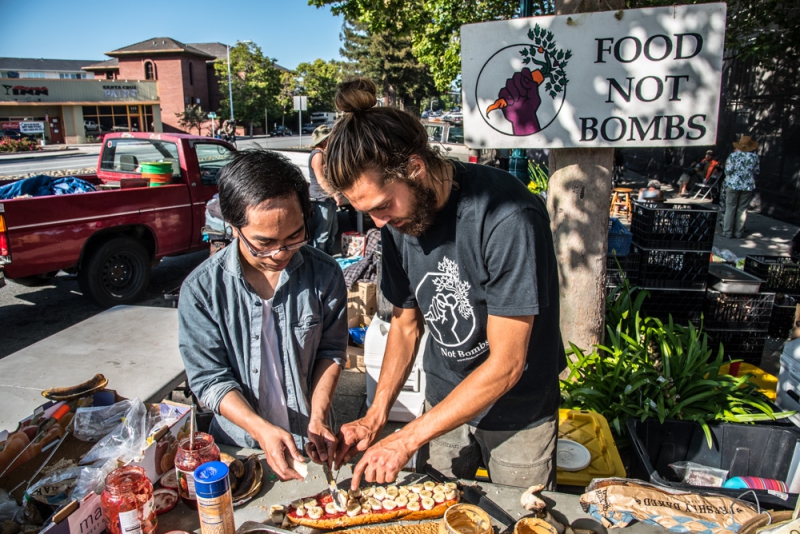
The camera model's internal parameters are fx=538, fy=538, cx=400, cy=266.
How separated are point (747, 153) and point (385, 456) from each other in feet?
32.8

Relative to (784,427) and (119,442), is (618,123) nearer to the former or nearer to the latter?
(784,427)

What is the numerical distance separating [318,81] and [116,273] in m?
52.9

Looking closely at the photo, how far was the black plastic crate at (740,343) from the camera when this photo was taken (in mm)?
4512

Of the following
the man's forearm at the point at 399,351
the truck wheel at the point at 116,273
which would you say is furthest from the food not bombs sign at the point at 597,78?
the truck wheel at the point at 116,273

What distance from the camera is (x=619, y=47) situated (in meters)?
3.29

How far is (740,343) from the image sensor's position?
454 centimetres

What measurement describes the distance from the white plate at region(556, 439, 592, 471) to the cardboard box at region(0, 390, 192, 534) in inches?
70.1

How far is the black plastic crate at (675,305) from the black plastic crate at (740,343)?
18 cm

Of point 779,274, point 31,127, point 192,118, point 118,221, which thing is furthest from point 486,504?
point 192,118

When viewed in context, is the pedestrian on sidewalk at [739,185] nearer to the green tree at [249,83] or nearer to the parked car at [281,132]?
the green tree at [249,83]

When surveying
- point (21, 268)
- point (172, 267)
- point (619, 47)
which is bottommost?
point (172, 267)

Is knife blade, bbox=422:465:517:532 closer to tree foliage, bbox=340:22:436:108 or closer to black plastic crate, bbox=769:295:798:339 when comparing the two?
black plastic crate, bbox=769:295:798:339

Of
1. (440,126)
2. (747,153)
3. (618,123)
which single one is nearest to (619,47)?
(618,123)

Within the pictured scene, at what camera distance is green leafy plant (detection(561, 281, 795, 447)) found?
10.4 feet
